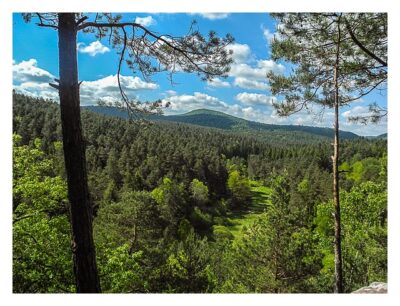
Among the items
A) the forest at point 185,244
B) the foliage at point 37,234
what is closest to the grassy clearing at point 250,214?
the forest at point 185,244

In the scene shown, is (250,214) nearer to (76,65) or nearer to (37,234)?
(37,234)

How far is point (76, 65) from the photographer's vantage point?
3035 millimetres

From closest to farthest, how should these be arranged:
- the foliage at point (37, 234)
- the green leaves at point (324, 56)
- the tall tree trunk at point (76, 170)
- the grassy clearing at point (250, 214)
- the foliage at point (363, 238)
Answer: the tall tree trunk at point (76, 170)
the green leaves at point (324, 56)
the foliage at point (37, 234)
the foliage at point (363, 238)
the grassy clearing at point (250, 214)

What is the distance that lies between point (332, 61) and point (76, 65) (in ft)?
12.8

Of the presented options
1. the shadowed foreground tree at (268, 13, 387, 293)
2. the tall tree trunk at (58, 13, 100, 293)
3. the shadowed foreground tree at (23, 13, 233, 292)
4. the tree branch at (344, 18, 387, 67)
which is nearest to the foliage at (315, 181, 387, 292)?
the shadowed foreground tree at (268, 13, 387, 293)

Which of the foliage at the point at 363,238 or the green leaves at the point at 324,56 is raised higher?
the green leaves at the point at 324,56

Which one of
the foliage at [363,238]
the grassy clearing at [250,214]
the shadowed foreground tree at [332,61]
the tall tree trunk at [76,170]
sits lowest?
the grassy clearing at [250,214]

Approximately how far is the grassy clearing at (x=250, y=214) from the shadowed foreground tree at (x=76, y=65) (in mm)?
25057

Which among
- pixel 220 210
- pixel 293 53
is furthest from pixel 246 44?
pixel 220 210

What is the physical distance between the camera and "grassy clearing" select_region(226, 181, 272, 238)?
3314 centimetres

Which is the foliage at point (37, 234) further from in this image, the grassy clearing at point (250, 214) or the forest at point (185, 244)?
the grassy clearing at point (250, 214)

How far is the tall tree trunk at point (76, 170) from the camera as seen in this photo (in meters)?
2.86

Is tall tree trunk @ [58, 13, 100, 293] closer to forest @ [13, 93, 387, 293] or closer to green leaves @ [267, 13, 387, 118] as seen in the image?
forest @ [13, 93, 387, 293]

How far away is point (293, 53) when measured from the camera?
5.44m
